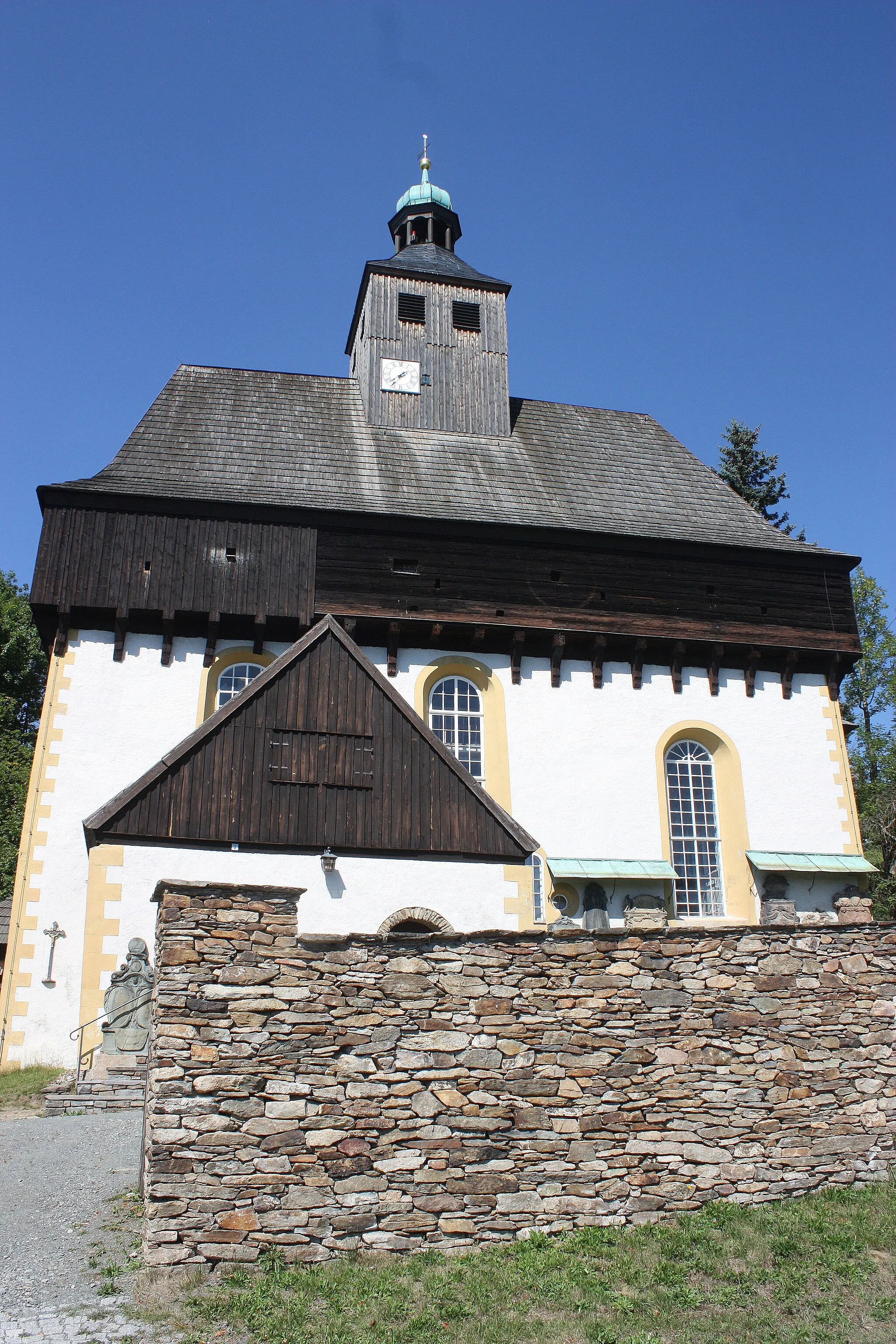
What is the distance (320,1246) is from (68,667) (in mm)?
12301

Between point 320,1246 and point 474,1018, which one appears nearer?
point 320,1246

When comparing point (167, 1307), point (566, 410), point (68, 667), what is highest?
point (566, 410)

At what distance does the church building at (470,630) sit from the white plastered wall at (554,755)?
43 mm

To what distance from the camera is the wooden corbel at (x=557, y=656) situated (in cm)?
1902

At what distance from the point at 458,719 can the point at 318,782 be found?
791cm

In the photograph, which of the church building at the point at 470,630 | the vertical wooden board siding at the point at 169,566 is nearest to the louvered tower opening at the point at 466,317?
the church building at the point at 470,630

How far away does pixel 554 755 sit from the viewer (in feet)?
61.1

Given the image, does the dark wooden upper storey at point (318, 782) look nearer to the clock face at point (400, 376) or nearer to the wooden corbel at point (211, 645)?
the wooden corbel at point (211, 645)

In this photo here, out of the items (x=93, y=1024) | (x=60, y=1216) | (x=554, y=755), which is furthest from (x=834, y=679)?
(x=60, y=1216)

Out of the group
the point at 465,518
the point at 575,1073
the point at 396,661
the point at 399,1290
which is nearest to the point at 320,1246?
the point at 399,1290

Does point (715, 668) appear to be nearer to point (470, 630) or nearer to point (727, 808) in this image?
point (727, 808)

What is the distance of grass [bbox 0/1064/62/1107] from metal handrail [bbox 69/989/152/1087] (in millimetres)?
465

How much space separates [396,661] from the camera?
18.5m

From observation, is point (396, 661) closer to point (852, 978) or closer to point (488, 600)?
point (488, 600)
